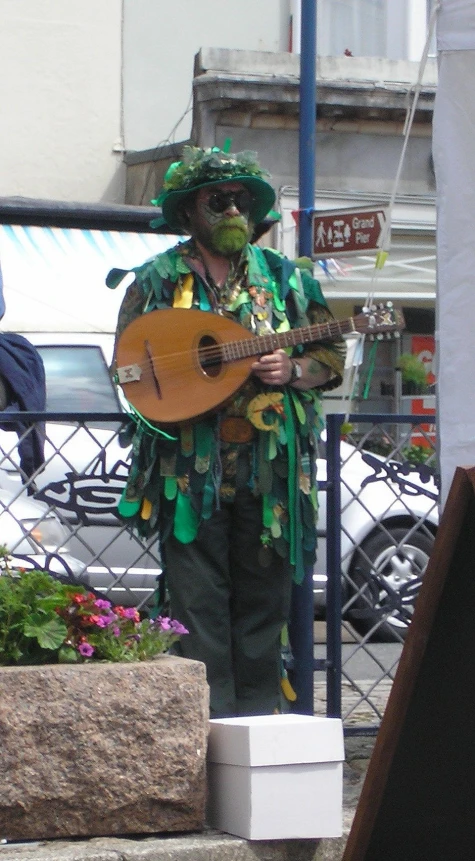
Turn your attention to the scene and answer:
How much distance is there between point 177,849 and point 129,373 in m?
1.56

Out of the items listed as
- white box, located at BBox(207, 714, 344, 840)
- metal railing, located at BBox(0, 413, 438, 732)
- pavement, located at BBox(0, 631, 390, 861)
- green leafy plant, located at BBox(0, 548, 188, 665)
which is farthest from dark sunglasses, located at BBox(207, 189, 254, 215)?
pavement, located at BBox(0, 631, 390, 861)

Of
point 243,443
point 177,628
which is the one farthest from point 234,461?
point 177,628

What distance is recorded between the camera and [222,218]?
4711 mm

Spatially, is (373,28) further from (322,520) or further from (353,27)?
(322,520)

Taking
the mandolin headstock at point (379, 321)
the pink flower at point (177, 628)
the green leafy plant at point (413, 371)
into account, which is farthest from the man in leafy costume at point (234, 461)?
the green leafy plant at point (413, 371)

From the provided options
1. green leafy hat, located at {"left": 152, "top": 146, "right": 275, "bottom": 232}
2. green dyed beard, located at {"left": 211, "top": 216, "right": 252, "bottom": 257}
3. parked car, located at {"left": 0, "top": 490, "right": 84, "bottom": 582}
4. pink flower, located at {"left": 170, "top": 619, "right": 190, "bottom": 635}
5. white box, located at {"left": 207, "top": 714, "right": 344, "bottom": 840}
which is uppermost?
green leafy hat, located at {"left": 152, "top": 146, "right": 275, "bottom": 232}

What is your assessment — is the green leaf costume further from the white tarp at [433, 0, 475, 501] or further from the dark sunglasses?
the white tarp at [433, 0, 475, 501]

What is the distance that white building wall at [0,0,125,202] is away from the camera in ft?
47.8

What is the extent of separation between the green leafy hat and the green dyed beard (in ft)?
0.45

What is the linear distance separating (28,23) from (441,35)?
38.1ft

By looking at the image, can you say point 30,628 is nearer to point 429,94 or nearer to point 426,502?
point 426,502

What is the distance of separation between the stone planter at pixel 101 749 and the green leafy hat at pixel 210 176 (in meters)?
1.65

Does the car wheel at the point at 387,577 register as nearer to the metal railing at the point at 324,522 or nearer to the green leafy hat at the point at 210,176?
the metal railing at the point at 324,522

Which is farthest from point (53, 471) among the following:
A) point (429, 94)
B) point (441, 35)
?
point (429, 94)
